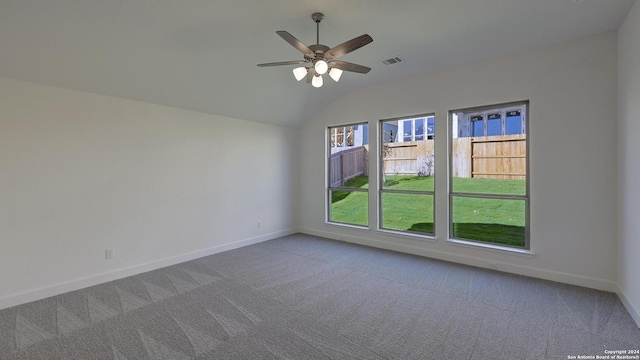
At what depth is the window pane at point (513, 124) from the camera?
12.9 feet

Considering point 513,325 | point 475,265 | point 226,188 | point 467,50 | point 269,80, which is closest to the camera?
point 513,325

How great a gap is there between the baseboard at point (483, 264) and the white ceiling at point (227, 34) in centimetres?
290

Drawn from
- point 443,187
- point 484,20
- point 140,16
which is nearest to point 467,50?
point 484,20

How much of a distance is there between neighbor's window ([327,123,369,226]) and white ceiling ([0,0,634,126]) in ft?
5.77

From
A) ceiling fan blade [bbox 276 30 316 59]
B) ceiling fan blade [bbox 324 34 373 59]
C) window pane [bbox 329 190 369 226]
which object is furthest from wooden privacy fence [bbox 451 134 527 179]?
ceiling fan blade [bbox 276 30 316 59]

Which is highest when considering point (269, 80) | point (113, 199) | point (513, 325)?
point (269, 80)

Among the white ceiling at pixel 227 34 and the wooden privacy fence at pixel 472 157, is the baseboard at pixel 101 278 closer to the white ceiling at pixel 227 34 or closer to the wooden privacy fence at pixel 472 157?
the white ceiling at pixel 227 34

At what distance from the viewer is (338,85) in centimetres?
518

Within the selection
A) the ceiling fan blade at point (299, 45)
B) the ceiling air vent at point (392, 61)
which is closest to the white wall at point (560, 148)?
the ceiling air vent at point (392, 61)

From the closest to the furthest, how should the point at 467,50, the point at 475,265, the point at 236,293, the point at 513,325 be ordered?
1. the point at 513,325
2. the point at 236,293
3. the point at 467,50
4. the point at 475,265

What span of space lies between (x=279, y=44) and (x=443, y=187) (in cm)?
324

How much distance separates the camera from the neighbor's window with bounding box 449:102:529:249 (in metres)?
3.95

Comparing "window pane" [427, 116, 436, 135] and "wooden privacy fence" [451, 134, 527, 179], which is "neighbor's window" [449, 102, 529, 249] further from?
"window pane" [427, 116, 436, 135]

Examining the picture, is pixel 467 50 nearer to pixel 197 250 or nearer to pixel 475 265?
pixel 475 265
